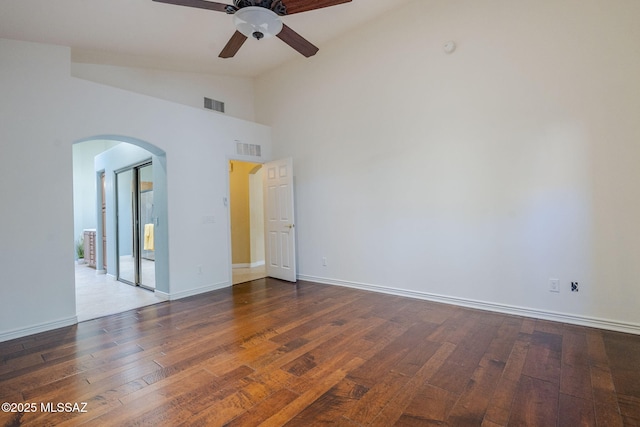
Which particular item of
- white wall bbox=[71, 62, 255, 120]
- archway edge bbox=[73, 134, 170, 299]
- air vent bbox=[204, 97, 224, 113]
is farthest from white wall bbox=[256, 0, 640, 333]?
archway edge bbox=[73, 134, 170, 299]

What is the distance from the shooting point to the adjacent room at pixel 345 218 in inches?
78.2

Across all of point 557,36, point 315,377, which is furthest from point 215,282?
point 557,36

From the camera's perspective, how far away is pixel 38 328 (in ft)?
9.93

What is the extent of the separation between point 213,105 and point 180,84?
23.3 inches

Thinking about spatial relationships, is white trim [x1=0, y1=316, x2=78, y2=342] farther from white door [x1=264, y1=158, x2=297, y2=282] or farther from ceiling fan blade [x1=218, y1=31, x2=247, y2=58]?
ceiling fan blade [x1=218, y1=31, x2=247, y2=58]

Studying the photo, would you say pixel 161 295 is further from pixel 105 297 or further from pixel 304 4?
pixel 304 4

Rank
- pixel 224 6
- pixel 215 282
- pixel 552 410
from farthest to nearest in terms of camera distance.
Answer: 1. pixel 215 282
2. pixel 224 6
3. pixel 552 410

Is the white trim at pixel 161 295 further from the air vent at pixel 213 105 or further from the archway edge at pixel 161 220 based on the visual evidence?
the air vent at pixel 213 105

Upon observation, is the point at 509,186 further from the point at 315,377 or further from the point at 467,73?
the point at 315,377

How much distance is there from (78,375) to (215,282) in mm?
2466

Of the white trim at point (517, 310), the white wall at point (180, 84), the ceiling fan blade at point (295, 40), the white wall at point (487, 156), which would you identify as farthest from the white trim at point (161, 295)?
the ceiling fan blade at point (295, 40)

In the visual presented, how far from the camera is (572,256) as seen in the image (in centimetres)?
291

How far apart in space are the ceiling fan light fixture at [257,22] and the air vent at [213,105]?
9.19 ft

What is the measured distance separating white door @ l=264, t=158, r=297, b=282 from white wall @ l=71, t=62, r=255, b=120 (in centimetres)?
143
